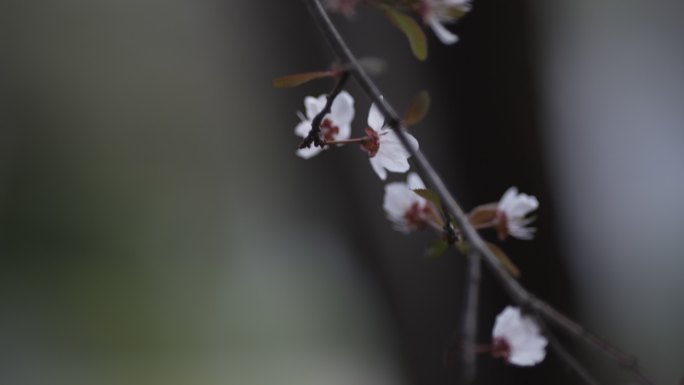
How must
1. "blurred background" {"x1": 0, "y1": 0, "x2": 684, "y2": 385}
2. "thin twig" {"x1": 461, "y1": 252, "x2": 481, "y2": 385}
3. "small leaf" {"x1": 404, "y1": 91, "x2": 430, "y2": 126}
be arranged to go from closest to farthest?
"thin twig" {"x1": 461, "y1": 252, "x2": 481, "y2": 385}, "small leaf" {"x1": 404, "y1": 91, "x2": 430, "y2": 126}, "blurred background" {"x1": 0, "y1": 0, "x2": 684, "y2": 385}

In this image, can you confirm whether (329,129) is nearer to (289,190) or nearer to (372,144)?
(372,144)

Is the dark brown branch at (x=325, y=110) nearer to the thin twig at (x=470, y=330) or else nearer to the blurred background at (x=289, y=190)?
the thin twig at (x=470, y=330)

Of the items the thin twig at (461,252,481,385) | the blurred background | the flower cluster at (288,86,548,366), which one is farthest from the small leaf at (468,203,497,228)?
the blurred background

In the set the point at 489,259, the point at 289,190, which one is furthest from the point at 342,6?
the point at 289,190

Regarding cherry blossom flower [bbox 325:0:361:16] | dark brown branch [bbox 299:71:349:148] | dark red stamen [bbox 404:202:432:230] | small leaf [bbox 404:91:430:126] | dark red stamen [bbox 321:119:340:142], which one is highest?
cherry blossom flower [bbox 325:0:361:16]

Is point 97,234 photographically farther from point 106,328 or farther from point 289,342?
point 289,342

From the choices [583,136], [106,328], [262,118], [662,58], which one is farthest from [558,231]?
[106,328]

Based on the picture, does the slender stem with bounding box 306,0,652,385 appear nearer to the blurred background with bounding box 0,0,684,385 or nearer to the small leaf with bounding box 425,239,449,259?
the small leaf with bounding box 425,239,449,259
